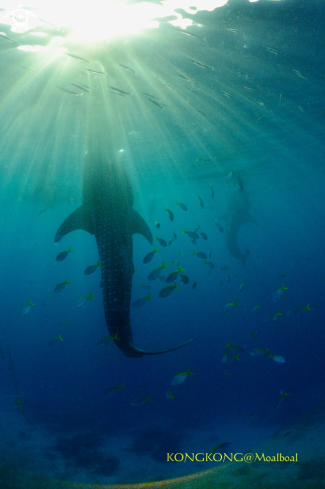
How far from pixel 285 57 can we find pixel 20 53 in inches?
381

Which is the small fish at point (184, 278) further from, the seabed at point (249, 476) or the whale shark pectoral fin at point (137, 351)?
the seabed at point (249, 476)

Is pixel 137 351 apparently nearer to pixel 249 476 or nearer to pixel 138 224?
pixel 138 224

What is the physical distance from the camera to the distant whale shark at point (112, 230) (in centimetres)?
306

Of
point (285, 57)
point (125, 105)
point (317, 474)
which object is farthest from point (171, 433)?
point (285, 57)

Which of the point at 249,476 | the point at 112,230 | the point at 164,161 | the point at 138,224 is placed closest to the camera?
the point at 112,230

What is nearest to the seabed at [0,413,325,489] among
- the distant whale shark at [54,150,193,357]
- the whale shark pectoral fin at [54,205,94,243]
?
the distant whale shark at [54,150,193,357]

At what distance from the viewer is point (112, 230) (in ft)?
12.4

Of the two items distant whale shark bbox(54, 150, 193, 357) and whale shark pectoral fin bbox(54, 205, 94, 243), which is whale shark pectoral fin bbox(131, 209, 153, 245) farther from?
whale shark pectoral fin bbox(54, 205, 94, 243)

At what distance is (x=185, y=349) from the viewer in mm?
20703

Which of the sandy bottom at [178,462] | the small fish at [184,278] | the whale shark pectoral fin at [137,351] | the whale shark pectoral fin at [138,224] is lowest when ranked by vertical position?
the sandy bottom at [178,462]

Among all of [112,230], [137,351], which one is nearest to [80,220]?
[112,230]

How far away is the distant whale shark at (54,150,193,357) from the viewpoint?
306cm

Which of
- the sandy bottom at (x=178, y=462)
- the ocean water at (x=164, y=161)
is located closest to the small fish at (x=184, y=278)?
the ocean water at (x=164, y=161)

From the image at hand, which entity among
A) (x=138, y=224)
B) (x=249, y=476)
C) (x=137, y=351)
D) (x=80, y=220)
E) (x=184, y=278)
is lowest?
(x=249, y=476)
